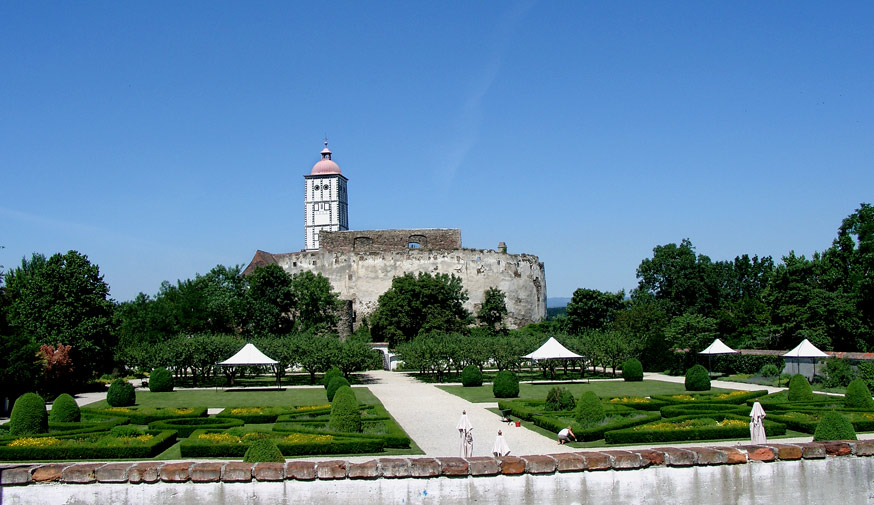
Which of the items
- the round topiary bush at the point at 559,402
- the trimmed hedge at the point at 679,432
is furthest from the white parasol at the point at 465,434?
the round topiary bush at the point at 559,402

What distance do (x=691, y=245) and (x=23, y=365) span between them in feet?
159

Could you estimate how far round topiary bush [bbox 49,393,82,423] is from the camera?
736 inches

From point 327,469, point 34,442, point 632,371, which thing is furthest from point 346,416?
point 632,371

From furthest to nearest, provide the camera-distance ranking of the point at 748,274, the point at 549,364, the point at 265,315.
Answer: the point at 748,274
the point at 265,315
the point at 549,364

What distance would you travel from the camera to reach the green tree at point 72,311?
31750 mm

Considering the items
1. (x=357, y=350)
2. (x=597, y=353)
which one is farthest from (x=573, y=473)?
(x=597, y=353)

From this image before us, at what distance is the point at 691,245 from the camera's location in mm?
58062

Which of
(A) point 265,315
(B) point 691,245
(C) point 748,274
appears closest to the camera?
(A) point 265,315

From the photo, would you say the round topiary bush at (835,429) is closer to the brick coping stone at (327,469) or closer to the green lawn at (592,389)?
the brick coping stone at (327,469)

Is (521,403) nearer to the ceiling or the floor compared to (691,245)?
nearer to the floor

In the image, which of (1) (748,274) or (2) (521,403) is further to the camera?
(1) (748,274)

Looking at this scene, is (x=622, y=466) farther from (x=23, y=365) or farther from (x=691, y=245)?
(x=691, y=245)

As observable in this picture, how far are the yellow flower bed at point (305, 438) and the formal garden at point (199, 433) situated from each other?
0.06 feet

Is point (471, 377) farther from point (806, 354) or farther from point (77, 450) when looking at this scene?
point (77, 450)
